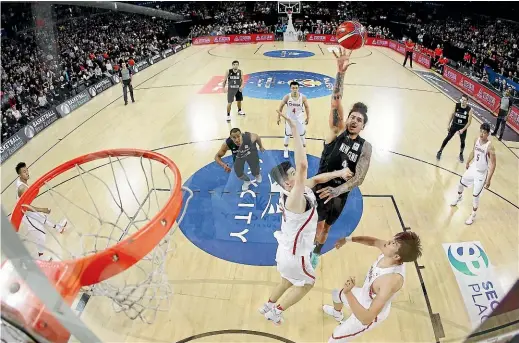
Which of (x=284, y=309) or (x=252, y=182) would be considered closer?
(x=284, y=309)

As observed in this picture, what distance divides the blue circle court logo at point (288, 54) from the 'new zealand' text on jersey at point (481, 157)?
1538 cm

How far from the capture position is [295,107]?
739cm

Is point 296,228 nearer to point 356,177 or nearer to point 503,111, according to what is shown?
point 356,177

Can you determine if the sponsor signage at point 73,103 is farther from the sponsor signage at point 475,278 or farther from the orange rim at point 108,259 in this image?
the sponsor signage at point 475,278

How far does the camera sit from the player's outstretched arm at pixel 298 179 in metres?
3.10

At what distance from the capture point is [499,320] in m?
2.08

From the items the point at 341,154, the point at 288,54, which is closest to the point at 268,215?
the point at 341,154

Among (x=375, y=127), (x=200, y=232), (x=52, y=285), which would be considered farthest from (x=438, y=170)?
(x=52, y=285)

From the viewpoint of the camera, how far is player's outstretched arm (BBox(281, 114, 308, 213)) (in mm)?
3105

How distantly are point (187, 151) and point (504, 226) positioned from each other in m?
6.36

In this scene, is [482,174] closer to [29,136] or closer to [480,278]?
[480,278]

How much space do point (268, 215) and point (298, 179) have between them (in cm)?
308

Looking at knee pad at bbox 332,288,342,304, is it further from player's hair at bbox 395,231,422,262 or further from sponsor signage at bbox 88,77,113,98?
sponsor signage at bbox 88,77,113,98

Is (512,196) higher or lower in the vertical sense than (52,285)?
lower
